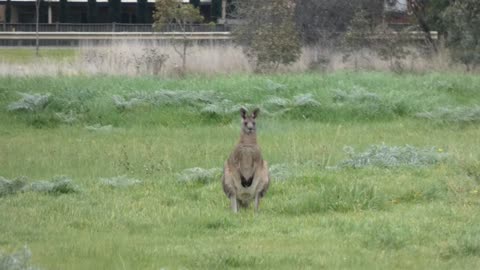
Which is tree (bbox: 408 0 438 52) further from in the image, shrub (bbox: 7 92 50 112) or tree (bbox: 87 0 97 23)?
tree (bbox: 87 0 97 23)

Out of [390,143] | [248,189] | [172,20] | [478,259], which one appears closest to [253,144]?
[248,189]

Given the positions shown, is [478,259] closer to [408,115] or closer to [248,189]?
[248,189]

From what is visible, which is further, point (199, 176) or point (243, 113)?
point (199, 176)

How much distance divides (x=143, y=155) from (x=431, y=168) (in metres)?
5.41

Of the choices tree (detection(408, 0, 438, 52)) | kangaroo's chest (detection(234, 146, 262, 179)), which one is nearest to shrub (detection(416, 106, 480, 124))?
kangaroo's chest (detection(234, 146, 262, 179))

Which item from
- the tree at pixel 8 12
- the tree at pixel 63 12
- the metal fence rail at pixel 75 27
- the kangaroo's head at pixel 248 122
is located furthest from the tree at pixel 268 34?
the tree at pixel 8 12

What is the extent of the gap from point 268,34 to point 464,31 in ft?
24.1

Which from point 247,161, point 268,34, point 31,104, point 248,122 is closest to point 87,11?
point 268,34

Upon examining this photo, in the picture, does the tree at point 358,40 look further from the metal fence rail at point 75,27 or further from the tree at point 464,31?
the metal fence rail at point 75,27

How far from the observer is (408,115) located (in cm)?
2138

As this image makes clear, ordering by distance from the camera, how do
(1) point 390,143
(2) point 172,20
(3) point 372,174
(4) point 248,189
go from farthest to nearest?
(2) point 172,20 < (1) point 390,143 < (3) point 372,174 < (4) point 248,189

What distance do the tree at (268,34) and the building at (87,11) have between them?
22.8 m

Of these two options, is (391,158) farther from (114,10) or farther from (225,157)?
(114,10)

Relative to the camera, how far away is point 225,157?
15930mm
